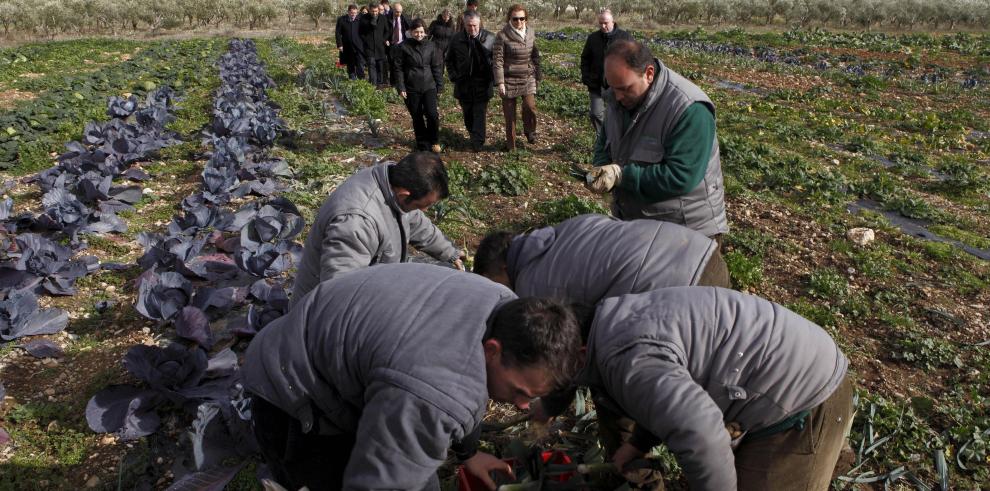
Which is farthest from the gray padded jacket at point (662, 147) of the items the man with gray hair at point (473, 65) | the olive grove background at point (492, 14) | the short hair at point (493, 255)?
the olive grove background at point (492, 14)

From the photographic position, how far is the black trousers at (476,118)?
26.7 ft

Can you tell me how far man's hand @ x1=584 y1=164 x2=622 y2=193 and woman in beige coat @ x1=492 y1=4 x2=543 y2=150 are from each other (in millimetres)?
4411

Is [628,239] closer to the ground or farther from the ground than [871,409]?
farther from the ground

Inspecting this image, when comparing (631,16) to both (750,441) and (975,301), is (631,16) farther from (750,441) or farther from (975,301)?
(750,441)

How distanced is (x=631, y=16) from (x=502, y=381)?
126ft

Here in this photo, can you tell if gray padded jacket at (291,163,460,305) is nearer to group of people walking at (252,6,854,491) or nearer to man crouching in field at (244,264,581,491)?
group of people walking at (252,6,854,491)

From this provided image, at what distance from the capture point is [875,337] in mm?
4371

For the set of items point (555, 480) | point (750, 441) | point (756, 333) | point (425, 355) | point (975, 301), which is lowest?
point (975, 301)

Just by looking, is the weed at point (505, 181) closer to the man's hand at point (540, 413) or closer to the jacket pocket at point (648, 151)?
the jacket pocket at point (648, 151)

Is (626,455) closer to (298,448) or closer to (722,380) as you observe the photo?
(722,380)

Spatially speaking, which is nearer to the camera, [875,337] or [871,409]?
[871,409]

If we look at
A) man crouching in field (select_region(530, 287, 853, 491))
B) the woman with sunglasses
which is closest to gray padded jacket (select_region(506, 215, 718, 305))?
man crouching in field (select_region(530, 287, 853, 491))

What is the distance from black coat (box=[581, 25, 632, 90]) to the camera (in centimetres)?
715

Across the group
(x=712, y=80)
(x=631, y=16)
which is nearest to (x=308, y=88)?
(x=712, y=80)
